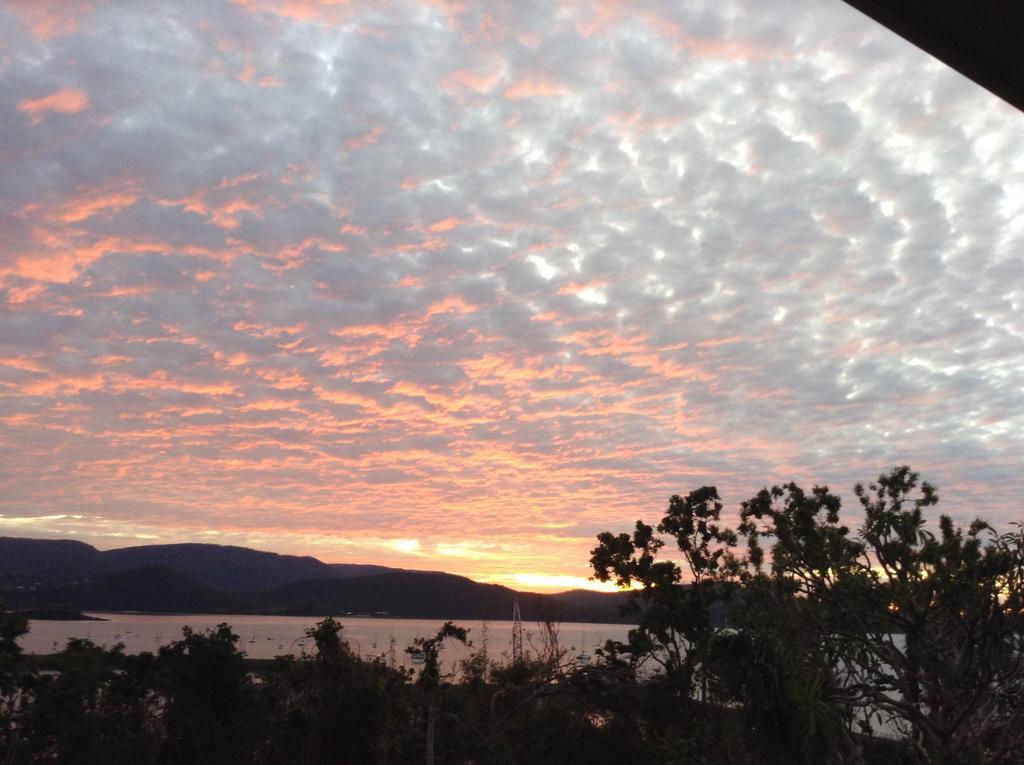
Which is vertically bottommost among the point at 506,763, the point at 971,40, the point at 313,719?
the point at 506,763

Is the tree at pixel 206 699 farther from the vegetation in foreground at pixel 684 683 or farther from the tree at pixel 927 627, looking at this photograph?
the tree at pixel 927 627

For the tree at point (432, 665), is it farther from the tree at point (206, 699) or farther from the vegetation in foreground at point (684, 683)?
the tree at point (206, 699)

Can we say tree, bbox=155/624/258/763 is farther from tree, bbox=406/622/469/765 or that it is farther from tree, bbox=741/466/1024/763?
tree, bbox=741/466/1024/763

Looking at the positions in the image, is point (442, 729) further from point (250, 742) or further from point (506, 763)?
point (250, 742)

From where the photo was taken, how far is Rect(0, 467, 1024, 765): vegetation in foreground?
1339cm

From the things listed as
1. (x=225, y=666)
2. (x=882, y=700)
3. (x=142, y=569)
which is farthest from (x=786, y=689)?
(x=142, y=569)

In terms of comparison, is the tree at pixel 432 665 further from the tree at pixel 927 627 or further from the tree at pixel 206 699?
the tree at pixel 927 627

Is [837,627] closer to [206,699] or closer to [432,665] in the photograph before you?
[432,665]

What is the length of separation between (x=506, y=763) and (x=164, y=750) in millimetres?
7059

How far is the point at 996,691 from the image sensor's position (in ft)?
51.5

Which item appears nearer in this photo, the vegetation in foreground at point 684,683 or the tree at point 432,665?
the vegetation in foreground at point 684,683

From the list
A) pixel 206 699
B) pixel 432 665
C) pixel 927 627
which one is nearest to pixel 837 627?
pixel 927 627

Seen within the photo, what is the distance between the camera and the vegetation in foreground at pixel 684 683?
13391 millimetres

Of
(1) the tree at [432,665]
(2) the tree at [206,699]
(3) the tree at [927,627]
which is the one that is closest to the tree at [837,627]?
(3) the tree at [927,627]
